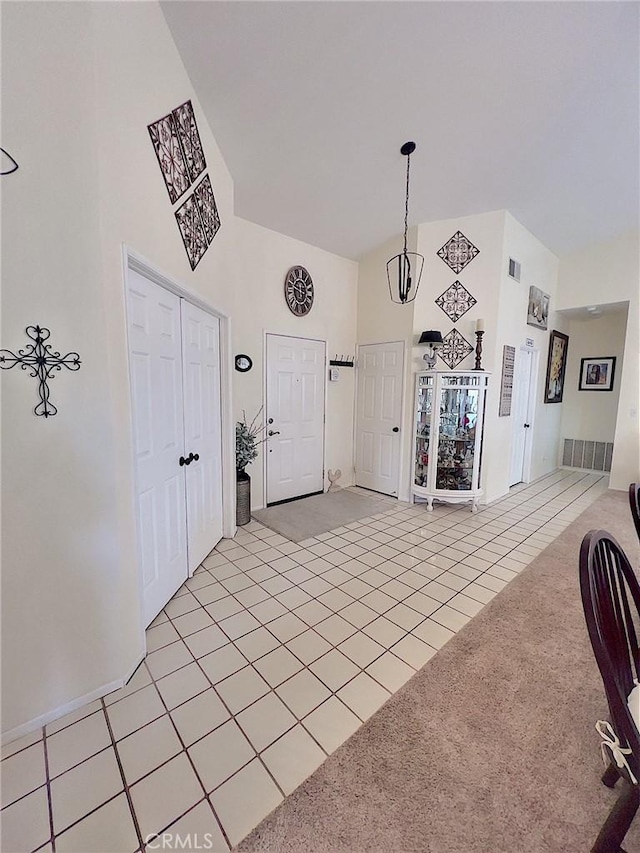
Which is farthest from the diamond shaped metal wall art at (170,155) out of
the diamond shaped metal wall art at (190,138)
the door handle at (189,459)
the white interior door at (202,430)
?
the door handle at (189,459)

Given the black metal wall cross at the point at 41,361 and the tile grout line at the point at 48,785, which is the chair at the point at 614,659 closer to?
the tile grout line at the point at 48,785

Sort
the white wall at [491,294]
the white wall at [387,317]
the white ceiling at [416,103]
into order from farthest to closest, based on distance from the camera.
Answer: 1. the white wall at [387,317]
2. the white wall at [491,294]
3. the white ceiling at [416,103]

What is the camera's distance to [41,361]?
1.38 metres

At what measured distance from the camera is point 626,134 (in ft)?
9.52

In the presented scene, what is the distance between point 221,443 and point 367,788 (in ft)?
7.97

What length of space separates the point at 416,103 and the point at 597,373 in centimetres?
531

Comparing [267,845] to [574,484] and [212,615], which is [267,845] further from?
[574,484]

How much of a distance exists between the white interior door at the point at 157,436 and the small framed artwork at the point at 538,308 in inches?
169

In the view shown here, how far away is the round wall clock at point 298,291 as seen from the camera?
4.07m

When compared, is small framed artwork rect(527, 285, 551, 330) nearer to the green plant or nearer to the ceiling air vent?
the ceiling air vent

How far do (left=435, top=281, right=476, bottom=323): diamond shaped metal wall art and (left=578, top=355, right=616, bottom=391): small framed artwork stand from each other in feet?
11.0

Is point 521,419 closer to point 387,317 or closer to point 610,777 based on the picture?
point 387,317

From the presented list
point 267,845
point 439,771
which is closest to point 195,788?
point 267,845

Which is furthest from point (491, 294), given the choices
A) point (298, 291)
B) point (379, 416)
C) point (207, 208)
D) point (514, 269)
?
point (207, 208)
